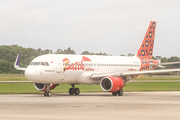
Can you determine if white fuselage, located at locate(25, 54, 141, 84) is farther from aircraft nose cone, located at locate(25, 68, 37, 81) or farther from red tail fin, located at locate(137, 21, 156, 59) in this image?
red tail fin, located at locate(137, 21, 156, 59)

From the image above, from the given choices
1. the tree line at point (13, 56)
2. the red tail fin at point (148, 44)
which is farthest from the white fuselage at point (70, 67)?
the tree line at point (13, 56)

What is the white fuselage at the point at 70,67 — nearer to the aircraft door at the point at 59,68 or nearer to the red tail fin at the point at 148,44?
the aircraft door at the point at 59,68

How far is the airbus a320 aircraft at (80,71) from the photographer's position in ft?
112

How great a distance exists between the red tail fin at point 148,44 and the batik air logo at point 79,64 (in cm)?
1004

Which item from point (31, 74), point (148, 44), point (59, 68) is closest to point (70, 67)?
point (59, 68)

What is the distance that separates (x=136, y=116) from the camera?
672 inches

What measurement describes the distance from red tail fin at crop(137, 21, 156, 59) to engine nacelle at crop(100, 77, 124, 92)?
11.3 meters

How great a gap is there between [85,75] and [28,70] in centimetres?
660

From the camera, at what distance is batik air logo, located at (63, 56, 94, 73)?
3616cm

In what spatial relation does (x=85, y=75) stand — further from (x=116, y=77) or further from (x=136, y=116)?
(x=136, y=116)

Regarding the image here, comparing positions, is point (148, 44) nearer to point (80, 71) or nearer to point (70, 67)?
point (80, 71)

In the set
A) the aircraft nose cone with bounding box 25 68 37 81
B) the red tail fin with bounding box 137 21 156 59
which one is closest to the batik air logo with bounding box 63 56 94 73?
the aircraft nose cone with bounding box 25 68 37 81

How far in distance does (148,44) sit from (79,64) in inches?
508

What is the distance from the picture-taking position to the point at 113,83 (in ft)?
115
